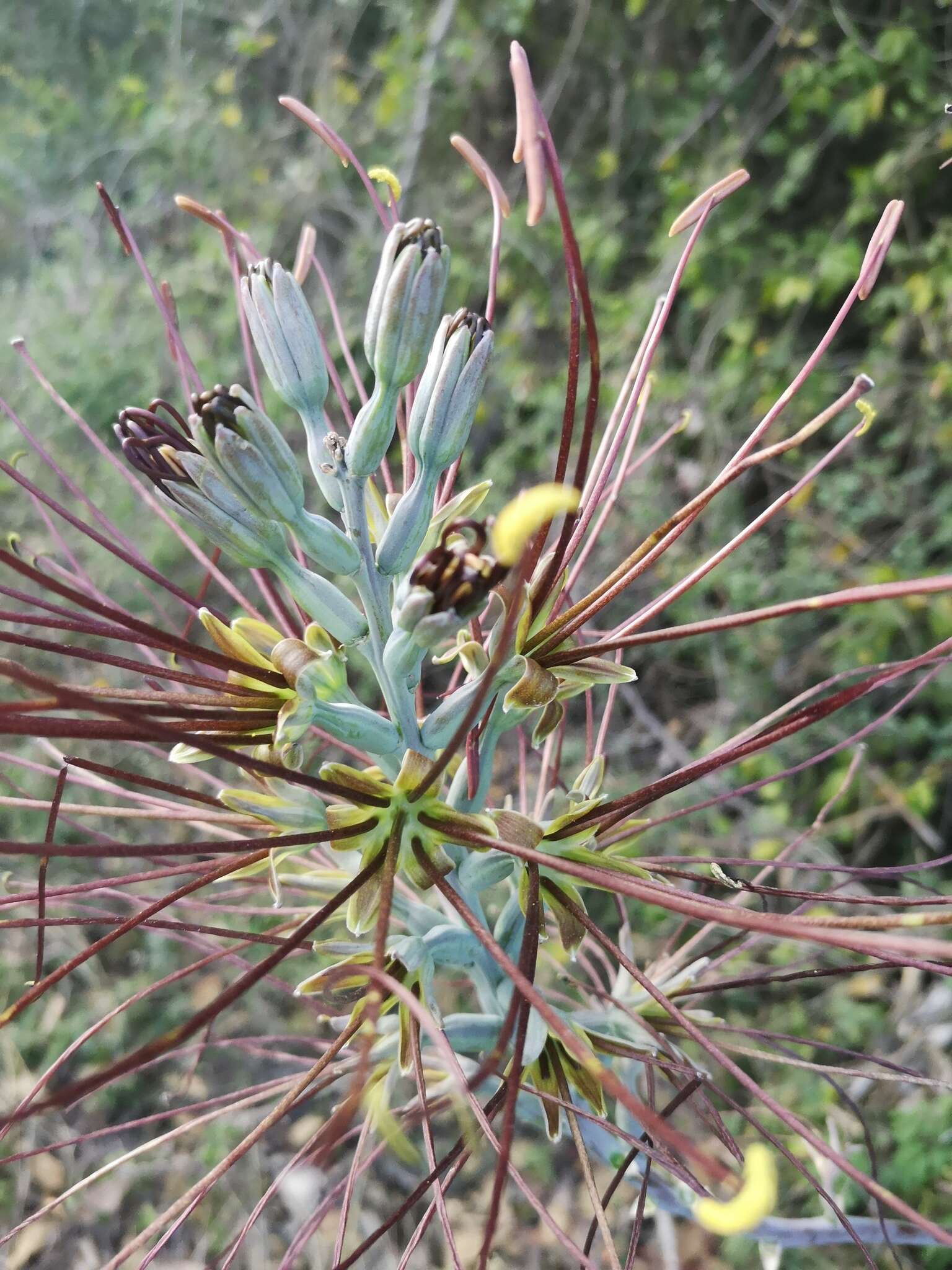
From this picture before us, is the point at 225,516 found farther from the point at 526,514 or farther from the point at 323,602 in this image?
the point at 526,514

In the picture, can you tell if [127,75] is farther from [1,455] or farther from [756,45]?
[756,45]

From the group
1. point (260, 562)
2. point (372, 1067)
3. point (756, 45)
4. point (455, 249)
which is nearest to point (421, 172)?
point (455, 249)

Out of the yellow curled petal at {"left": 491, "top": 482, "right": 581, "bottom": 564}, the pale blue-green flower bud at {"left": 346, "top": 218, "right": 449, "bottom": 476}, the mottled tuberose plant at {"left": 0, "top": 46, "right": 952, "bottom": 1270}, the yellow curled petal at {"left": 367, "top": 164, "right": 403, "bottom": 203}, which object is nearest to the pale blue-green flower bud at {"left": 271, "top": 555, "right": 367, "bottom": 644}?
the mottled tuberose plant at {"left": 0, "top": 46, "right": 952, "bottom": 1270}

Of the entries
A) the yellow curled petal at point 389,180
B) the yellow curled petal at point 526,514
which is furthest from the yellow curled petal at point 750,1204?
the yellow curled petal at point 389,180

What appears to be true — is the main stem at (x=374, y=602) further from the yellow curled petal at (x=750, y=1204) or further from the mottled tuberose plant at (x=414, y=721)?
the yellow curled petal at (x=750, y=1204)

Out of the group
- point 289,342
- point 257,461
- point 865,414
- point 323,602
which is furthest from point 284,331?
point 865,414

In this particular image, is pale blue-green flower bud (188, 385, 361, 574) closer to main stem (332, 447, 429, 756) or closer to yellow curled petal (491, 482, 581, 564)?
main stem (332, 447, 429, 756)
